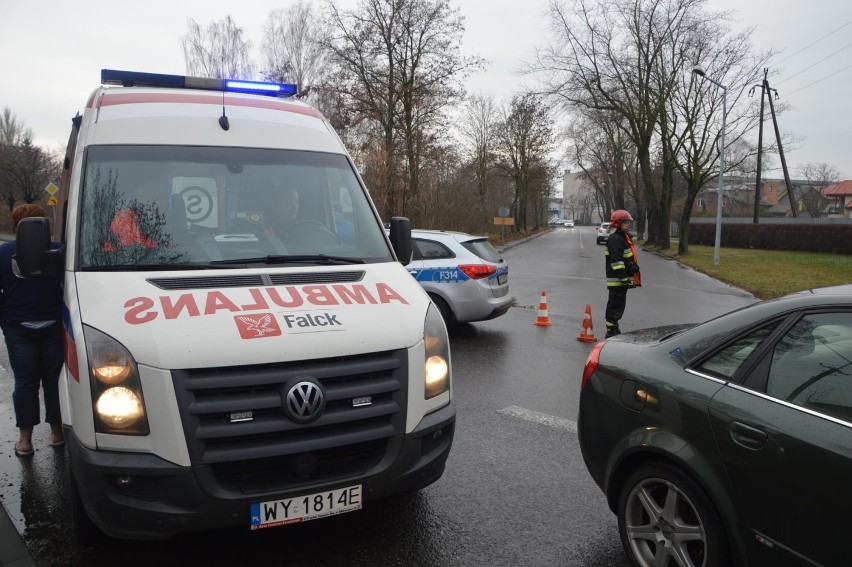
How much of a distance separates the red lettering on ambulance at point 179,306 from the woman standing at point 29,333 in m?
1.82

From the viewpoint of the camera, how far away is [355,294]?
348 centimetres

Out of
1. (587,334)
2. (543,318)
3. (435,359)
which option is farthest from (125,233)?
(543,318)

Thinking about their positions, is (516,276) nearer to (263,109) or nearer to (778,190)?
(263,109)

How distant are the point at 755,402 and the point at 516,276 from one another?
59.1 feet

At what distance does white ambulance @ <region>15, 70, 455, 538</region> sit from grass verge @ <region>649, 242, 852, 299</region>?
13.2m

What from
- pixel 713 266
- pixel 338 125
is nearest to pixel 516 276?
pixel 713 266

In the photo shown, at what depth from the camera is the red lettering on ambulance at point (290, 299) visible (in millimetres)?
3250

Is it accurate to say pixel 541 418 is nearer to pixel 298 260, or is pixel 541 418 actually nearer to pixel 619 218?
pixel 298 260

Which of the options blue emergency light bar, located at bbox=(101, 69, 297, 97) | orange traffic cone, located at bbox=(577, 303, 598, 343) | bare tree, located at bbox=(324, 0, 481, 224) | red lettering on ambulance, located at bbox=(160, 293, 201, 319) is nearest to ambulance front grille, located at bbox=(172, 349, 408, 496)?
red lettering on ambulance, located at bbox=(160, 293, 201, 319)

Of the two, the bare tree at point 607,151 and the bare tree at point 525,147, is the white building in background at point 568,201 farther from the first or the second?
the bare tree at point 525,147

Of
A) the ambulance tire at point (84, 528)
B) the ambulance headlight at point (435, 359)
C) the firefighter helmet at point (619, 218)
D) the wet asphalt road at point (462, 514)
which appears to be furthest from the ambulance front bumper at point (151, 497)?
the firefighter helmet at point (619, 218)

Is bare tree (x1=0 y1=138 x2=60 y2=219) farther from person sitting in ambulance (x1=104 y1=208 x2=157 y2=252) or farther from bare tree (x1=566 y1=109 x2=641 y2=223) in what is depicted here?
person sitting in ambulance (x1=104 y1=208 x2=157 y2=252)

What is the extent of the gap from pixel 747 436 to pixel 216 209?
315 cm

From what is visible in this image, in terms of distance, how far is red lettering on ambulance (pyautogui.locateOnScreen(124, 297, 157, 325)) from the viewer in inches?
117
